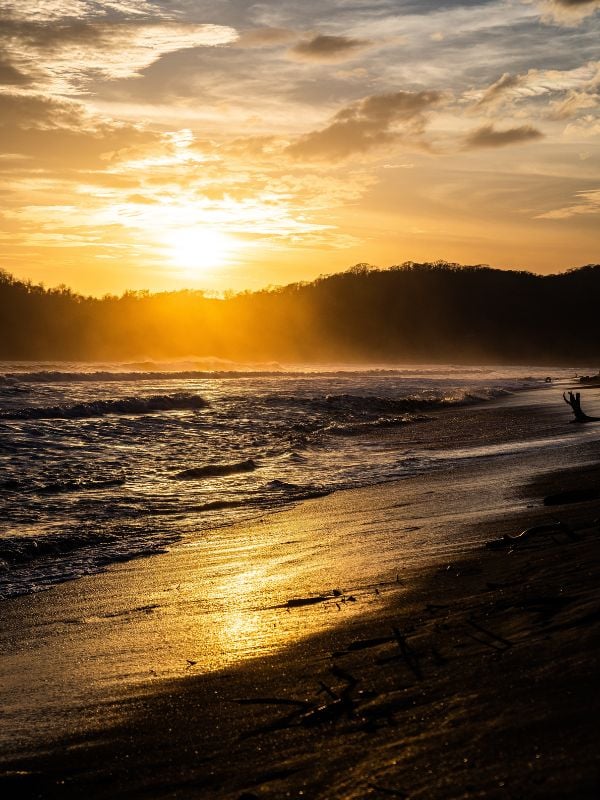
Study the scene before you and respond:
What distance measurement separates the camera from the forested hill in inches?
3922

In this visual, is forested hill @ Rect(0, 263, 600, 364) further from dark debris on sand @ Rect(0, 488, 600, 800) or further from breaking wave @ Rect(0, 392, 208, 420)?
dark debris on sand @ Rect(0, 488, 600, 800)

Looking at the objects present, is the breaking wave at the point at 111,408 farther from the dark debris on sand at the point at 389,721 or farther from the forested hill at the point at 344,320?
the forested hill at the point at 344,320

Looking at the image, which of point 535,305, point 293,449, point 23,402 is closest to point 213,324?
point 535,305

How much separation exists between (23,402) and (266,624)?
20.1 metres

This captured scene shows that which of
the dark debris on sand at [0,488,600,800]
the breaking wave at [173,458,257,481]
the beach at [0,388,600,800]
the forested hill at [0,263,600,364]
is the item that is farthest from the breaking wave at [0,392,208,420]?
the forested hill at [0,263,600,364]

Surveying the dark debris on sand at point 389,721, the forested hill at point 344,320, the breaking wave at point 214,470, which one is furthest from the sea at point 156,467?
the forested hill at point 344,320

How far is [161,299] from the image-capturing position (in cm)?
12288

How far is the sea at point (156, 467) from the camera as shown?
7004 millimetres

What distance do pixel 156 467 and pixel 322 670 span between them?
8.92 m

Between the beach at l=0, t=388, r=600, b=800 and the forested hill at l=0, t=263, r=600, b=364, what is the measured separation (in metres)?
86.3

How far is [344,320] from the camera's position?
122688 millimetres

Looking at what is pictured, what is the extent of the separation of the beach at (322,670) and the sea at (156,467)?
1087 millimetres

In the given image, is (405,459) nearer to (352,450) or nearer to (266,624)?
(352,450)

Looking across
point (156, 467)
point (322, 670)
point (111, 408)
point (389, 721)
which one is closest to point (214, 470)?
point (156, 467)
